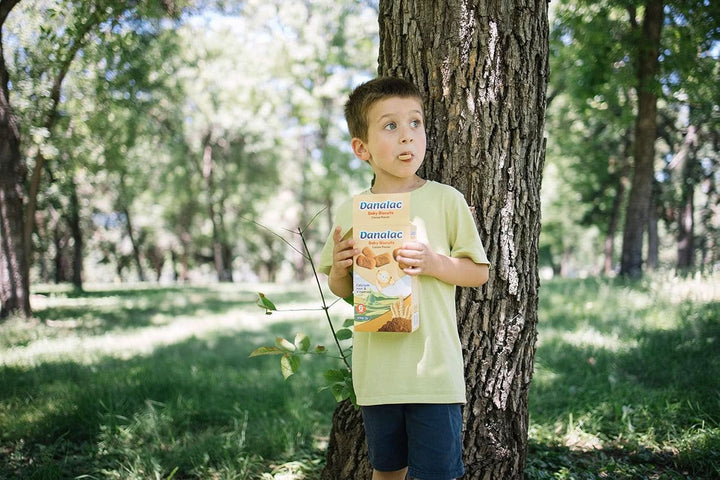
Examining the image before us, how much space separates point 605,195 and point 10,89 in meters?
18.9

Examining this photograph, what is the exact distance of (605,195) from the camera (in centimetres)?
1983

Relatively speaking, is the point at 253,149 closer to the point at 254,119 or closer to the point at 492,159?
the point at 254,119

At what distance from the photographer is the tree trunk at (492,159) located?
2.34 metres

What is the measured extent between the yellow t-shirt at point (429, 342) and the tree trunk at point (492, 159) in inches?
14.8

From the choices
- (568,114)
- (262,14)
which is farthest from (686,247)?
(262,14)

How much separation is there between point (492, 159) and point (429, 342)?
0.92 m

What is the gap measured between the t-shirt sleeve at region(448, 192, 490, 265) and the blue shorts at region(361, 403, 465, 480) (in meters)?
0.56

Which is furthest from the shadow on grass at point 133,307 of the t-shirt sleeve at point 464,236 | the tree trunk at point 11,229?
the t-shirt sleeve at point 464,236

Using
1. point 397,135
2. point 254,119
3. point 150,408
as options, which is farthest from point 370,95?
point 254,119

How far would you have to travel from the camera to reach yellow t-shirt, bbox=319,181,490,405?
6.18 feet

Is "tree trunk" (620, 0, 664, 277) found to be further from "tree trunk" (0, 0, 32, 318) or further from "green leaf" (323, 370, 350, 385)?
"tree trunk" (0, 0, 32, 318)

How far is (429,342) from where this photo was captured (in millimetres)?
1920

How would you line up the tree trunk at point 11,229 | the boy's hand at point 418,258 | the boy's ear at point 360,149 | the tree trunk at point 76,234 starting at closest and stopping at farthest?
the boy's hand at point 418,258, the boy's ear at point 360,149, the tree trunk at point 11,229, the tree trunk at point 76,234

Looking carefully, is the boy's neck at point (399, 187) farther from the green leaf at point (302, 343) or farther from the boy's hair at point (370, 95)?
the green leaf at point (302, 343)
